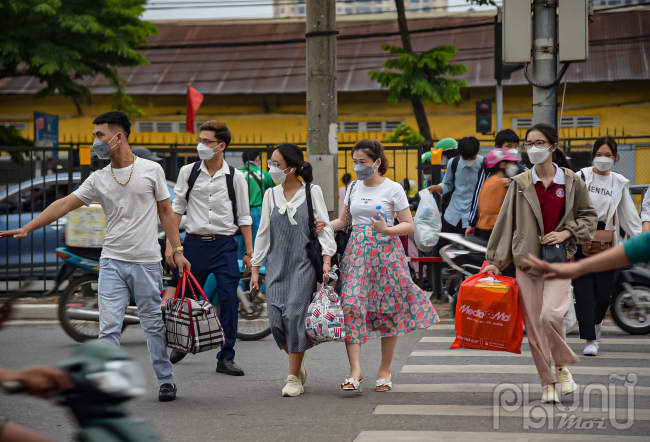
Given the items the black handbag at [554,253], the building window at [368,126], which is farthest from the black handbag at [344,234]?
the building window at [368,126]

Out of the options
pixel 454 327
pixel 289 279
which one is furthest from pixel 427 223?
pixel 289 279

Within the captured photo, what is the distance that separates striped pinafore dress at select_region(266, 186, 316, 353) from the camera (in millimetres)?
5863

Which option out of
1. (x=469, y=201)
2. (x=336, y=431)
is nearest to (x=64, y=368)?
(x=336, y=431)

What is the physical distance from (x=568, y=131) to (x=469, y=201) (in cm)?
1741

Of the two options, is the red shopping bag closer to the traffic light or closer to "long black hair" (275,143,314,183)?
"long black hair" (275,143,314,183)

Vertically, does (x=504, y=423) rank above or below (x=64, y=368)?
below

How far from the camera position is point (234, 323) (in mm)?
6711

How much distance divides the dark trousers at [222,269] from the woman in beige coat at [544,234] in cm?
213

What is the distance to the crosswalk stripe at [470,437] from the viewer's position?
15.4ft

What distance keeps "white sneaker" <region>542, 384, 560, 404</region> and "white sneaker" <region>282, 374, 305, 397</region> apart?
1722mm

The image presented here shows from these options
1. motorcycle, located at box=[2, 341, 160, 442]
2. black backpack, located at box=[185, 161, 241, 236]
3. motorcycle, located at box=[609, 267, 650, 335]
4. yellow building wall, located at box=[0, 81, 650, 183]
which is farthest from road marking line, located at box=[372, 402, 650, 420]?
yellow building wall, located at box=[0, 81, 650, 183]

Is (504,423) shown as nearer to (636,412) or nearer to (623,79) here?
(636,412)

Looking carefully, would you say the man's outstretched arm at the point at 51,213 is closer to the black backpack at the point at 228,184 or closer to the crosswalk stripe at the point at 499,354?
the black backpack at the point at 228,184

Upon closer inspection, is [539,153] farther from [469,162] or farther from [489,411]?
[469,162]
